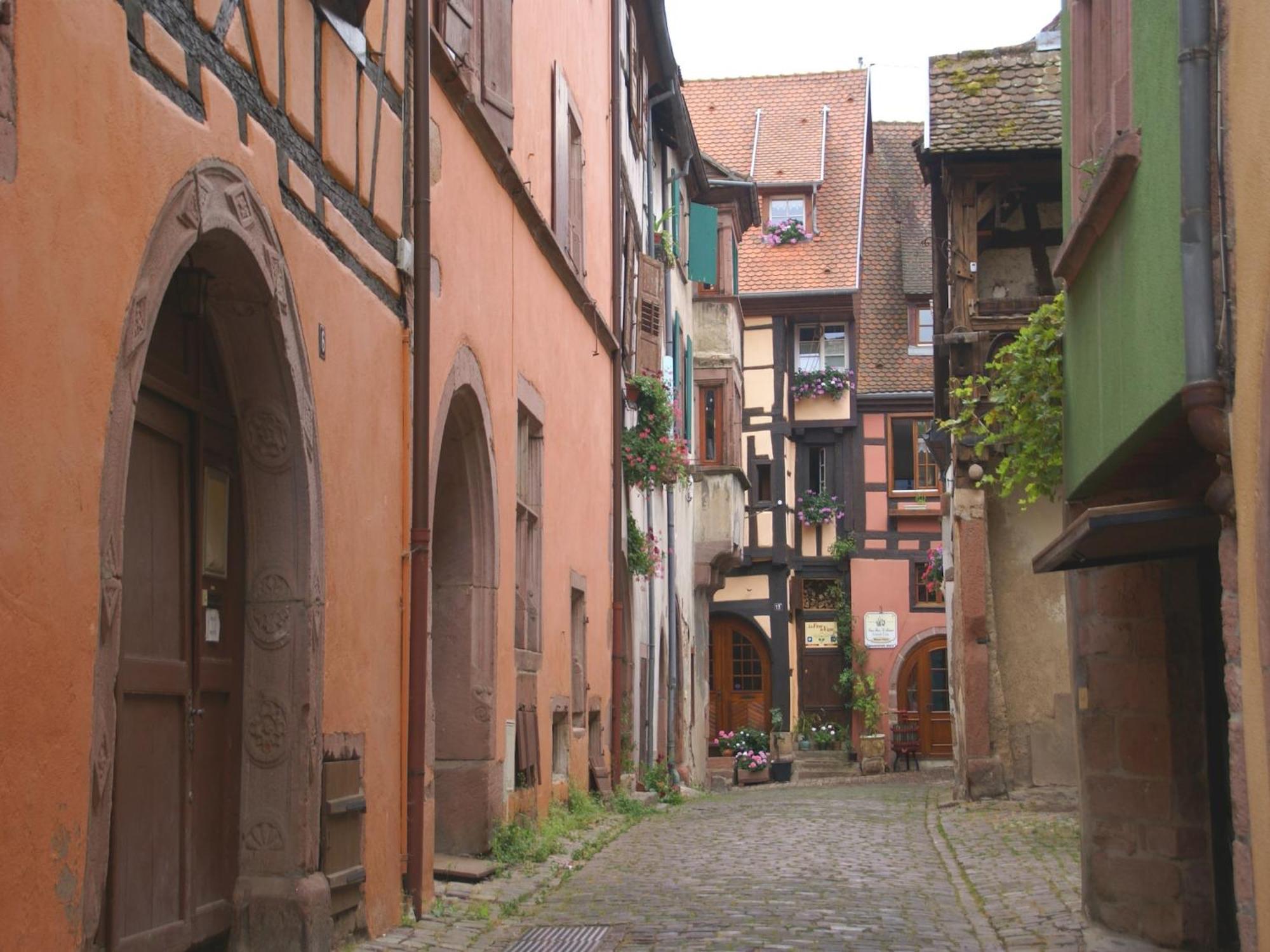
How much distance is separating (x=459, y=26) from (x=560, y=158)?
3.54 meters

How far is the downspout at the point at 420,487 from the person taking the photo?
27.5 feet

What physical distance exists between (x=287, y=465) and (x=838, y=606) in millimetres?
26005

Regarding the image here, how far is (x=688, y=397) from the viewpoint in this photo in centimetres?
2411

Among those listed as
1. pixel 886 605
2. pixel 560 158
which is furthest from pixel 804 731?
pixel 560 158

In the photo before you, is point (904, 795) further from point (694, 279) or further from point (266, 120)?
point (266, 120)

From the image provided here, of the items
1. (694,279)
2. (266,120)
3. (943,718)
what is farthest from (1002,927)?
(943,718)

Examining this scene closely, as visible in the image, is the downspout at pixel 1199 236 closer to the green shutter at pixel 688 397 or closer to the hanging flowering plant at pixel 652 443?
the hanging flowering plant at pixel 652 443

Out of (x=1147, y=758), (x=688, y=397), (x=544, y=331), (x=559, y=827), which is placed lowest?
(x=559, y=827)

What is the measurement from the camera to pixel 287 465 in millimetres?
6848

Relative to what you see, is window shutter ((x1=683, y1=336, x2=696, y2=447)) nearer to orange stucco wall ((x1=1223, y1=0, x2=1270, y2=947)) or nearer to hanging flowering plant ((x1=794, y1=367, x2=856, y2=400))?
hanging flowering plant ((x1=794, y1=367, x2=856, y2=400))

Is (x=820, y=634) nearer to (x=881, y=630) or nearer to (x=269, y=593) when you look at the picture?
(x=881, y=630)

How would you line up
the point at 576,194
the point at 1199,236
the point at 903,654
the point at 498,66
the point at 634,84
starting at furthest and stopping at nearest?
the point at 903,654
the point at 634,84
the point at 576,194
the point at 498,66
the point at 1199,236

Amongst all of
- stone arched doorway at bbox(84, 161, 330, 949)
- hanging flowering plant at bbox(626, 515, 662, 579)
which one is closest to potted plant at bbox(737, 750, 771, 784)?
hanging flowering plant at bbox(626, 515, 662, 579)

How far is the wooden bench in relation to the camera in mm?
29703
